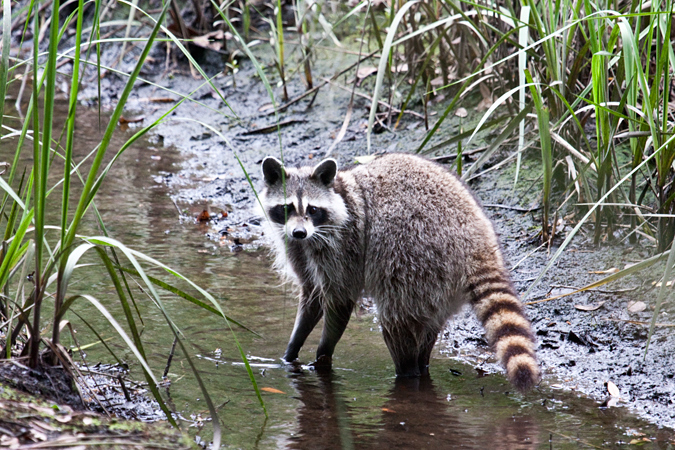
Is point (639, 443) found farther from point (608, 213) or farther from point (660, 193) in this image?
point (608, 213)

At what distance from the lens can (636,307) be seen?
3607mm

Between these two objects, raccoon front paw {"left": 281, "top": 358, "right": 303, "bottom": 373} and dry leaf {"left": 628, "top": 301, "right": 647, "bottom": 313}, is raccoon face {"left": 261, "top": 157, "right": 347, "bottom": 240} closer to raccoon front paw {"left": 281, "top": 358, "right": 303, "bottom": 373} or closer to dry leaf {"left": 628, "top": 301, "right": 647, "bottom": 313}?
raccoon front paw {"left": 281, "top": 358, "right": 303, "bottom": 373}

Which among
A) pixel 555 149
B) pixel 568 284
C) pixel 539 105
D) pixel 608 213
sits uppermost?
pixel 539 105

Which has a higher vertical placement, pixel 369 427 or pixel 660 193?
pixel 660 193

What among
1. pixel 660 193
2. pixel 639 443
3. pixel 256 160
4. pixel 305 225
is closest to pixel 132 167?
pixel 256 160

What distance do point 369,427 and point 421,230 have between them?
1.06 meters

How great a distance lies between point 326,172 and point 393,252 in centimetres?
59

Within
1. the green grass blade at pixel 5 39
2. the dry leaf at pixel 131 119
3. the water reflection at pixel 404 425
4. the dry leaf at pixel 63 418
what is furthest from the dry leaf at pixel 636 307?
the dry leaf at pixel 131 119

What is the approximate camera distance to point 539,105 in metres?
3.38

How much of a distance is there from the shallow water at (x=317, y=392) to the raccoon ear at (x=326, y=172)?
900mm

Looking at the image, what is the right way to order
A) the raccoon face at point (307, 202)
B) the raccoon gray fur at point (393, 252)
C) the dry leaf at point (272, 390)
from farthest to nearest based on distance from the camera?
the raccoon face at point (307, 202)
the raccoon gray fur at point (393, 252)
the dry leaf at point (272, 390)

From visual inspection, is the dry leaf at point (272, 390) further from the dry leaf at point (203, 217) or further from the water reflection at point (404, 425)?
the dry leaf at point (203, 217)

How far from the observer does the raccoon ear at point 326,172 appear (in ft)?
12.4

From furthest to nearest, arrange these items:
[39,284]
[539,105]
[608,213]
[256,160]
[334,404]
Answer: [256,160]
[608,213]
[539,105]
[334,404]
[39,284]
